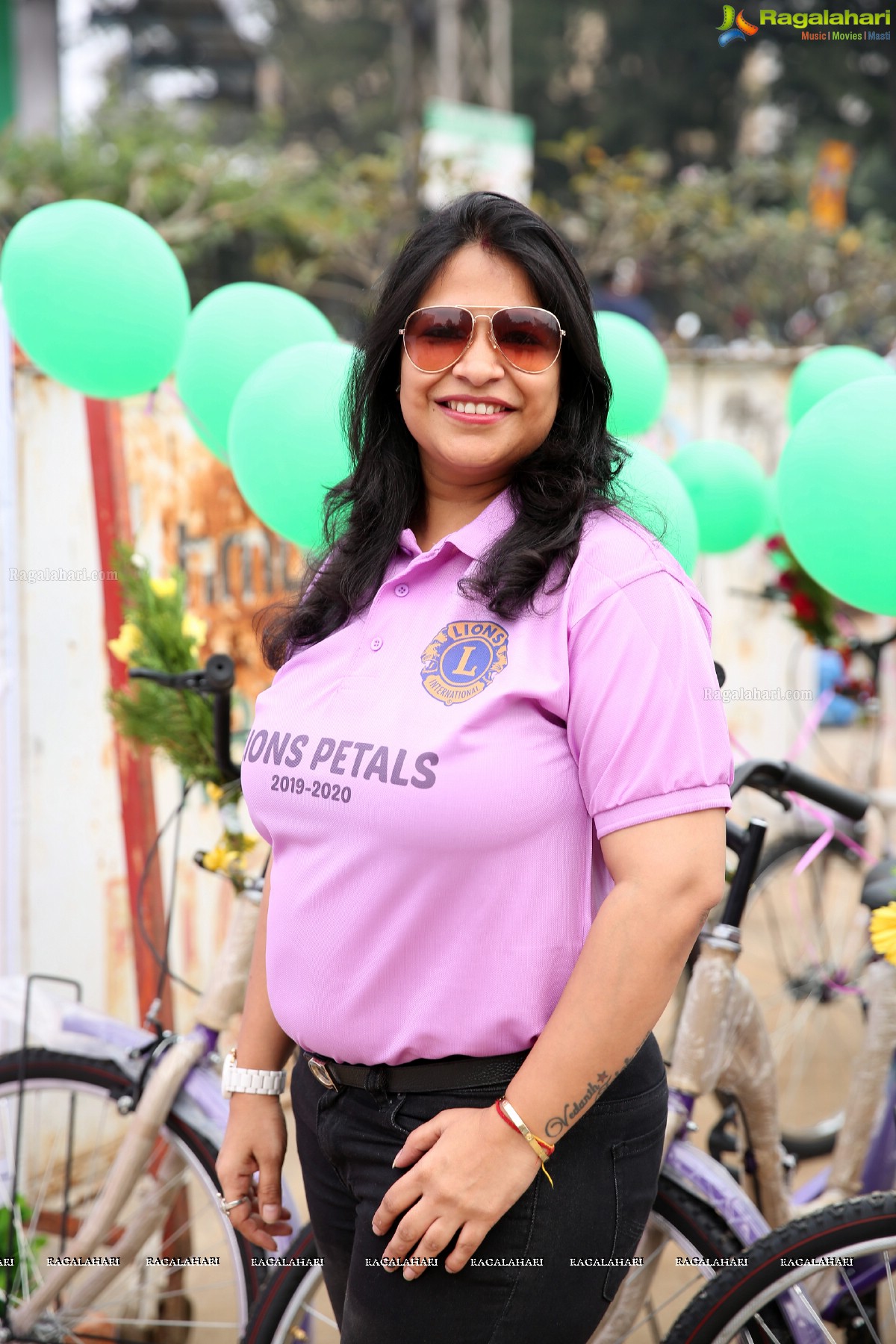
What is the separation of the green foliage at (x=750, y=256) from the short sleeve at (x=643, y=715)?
9.37 metres

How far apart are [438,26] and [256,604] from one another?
39.4 ft

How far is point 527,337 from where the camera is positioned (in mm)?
1398

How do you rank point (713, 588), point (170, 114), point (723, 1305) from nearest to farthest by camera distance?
point (723, 1305), point (713, 588), point (170, 114)

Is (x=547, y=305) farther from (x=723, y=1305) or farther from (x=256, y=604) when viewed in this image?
(x=256, y=604)

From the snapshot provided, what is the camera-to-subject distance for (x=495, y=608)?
1.29m

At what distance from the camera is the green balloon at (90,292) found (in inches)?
83.0

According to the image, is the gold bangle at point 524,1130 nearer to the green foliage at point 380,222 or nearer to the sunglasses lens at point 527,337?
the sunglasses lens at point 527,337

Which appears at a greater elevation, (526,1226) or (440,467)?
(440,467)

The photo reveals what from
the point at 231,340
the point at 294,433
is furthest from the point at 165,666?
the point at 231,340

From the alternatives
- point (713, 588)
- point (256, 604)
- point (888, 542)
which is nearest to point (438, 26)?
point (713, 588)

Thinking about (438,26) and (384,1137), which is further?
(438,26)

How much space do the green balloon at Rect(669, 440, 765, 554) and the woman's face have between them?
139 cm

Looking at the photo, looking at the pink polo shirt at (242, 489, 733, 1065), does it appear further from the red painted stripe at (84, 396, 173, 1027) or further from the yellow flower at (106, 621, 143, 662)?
the red painted stripe at (84, 396, 173, 1027)

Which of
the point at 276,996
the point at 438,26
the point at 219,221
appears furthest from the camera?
the point at 438,26
